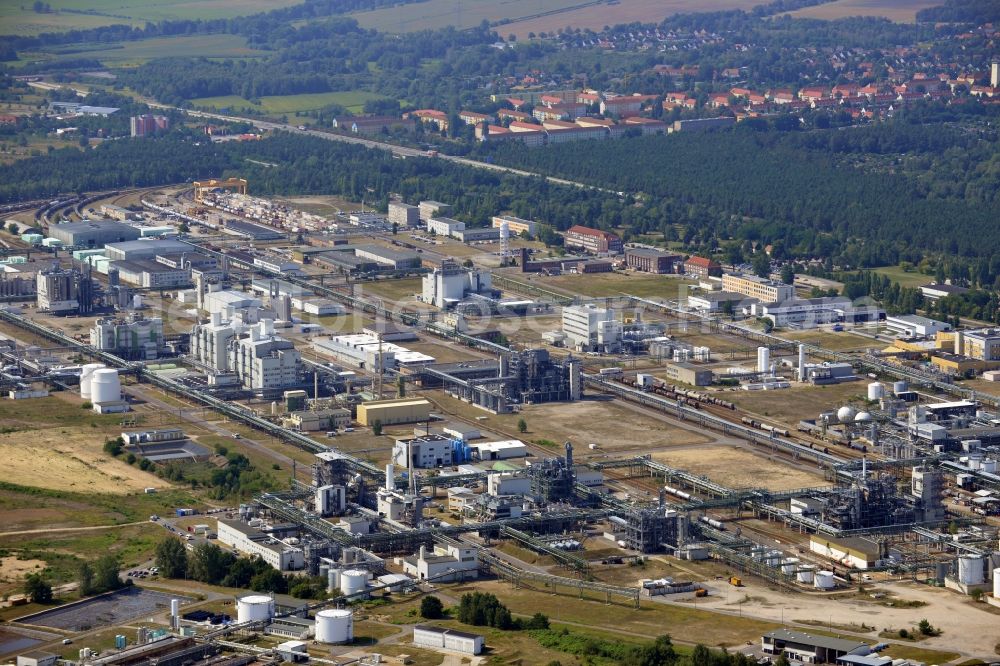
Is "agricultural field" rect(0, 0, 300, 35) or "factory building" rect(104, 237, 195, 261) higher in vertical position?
"agricultural field" rect(0, 0, 300, 35)

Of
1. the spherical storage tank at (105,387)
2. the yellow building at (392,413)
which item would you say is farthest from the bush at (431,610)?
the spherical storage tank at (105,387)

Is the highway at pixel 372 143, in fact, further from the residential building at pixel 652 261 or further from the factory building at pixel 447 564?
the factory building at pixel 447 564

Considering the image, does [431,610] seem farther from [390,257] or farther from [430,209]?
[430,209]

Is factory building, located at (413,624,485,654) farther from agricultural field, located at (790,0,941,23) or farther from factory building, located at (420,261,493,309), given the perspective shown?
agricultural field, located at (790,0,941,23)

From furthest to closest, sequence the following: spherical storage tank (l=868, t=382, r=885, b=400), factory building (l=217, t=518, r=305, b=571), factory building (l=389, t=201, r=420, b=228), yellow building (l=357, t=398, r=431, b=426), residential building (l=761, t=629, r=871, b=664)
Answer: factory building (l=389, t=201, r=420, b=228), spherical storage tank (l=868, t=382, r=885, b=400), yellow building (l=357, t=398, r=431, b=426), factory building (l=217, t=518, r=305, b=571), residential building (l=761, t=629, r=871, b=664)

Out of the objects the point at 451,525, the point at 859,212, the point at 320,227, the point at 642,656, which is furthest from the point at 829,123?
the point at 642,656

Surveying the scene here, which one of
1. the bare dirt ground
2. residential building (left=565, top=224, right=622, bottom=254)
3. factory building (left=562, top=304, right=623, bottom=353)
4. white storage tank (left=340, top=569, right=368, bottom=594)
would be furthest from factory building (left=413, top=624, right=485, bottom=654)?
residential building (left=565, top=224, right=622, bottom=254)
